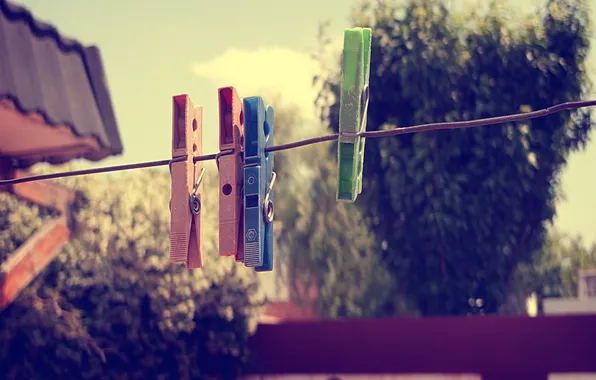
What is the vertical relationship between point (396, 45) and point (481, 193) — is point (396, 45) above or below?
above

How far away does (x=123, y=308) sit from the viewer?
13.7 meters

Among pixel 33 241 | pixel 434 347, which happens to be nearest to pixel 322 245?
pixel 434 347

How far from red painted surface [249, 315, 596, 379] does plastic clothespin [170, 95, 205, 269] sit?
28.4 ft

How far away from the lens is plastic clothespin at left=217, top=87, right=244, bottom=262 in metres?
6.07

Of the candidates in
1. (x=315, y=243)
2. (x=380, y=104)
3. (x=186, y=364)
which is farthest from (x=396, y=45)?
(x=186, y=364)

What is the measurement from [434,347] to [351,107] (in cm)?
911

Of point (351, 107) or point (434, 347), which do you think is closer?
point (351, 107)

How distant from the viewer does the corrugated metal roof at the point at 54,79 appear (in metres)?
9.82

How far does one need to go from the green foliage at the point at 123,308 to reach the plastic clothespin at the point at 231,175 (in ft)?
22.2

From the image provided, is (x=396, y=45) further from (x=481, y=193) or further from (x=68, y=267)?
(x=68, y=267)

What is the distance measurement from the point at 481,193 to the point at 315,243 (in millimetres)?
6080

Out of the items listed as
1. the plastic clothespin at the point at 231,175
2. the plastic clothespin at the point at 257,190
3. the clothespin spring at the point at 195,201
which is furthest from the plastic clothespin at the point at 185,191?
the plastic clothespin at the point at 257,190

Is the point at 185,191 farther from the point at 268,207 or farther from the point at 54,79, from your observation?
the point at 54,79

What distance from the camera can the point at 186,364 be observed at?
1435 centimetres
